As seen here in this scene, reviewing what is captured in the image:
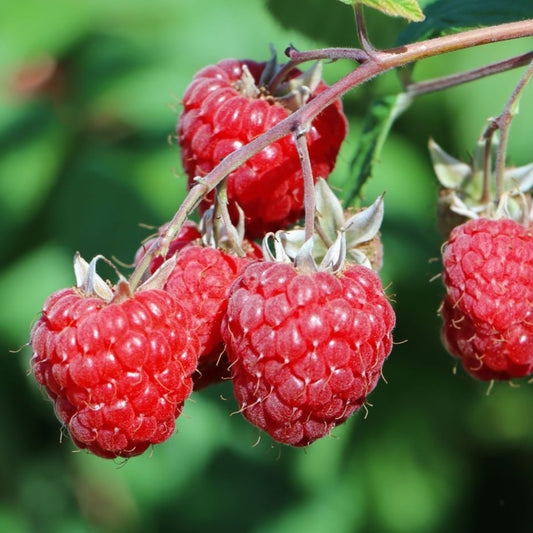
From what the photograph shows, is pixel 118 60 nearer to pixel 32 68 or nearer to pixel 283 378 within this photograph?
pixel 32 68

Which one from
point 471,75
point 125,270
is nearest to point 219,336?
point 471,75

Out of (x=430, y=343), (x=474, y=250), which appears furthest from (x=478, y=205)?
(x=430, y=343)

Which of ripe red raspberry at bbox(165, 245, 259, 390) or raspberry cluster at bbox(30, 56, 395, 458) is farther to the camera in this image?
ripe red raspberry at bbox(165, 245, 259, 390)

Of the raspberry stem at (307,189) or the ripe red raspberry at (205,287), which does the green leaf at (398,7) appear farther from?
the ripe red raspberry at (205,287)

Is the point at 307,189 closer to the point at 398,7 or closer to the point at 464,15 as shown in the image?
the point at 398,7

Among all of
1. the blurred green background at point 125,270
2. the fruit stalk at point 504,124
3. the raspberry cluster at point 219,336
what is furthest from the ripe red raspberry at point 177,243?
the blurred green background at point 125,270

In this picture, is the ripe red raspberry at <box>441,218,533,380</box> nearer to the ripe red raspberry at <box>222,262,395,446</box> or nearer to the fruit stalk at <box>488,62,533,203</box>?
the fruit stalk at <box>488,62,533,203</box>

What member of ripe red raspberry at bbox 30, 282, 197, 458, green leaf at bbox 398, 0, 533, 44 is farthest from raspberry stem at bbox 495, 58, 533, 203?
ripe red raspberry at bbox 30, 282, 197, 458
